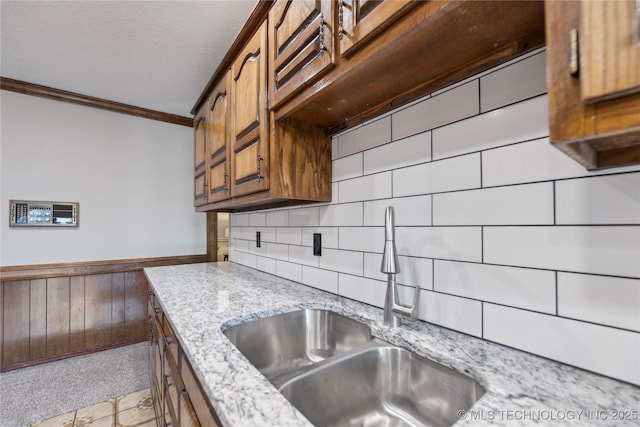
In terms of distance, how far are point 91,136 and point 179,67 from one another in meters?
1.29

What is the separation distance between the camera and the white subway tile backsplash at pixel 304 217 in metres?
1.45

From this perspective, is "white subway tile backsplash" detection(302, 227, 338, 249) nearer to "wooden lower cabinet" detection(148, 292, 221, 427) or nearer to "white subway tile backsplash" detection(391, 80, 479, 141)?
"white subway tile backsplash" detection(391, 80, 479, 141)

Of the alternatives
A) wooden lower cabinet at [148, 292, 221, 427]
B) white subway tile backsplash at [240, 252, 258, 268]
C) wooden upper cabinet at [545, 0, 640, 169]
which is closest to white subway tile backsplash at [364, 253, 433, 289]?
wooden upper cabinet at [545, 0, 640, 169]

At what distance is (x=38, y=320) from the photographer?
233 centimetres

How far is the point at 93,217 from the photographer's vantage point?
8.63ft

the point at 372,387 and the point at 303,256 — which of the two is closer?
the point at 372,387

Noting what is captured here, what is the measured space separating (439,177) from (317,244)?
70cm

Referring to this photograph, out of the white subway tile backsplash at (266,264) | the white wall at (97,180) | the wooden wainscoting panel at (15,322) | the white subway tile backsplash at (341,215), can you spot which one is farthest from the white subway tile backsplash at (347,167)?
the wooden wainscoting panel at (15,322)

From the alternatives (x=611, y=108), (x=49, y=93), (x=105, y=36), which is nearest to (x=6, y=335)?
(x=49, y=93)

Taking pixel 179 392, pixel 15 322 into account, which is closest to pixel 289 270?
pixel 179 392

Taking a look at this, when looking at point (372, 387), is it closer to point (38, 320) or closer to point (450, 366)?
point (450, 366)

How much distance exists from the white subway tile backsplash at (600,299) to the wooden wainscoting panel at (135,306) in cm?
317

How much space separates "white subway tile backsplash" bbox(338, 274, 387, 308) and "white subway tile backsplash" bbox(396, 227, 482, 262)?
0.18 m

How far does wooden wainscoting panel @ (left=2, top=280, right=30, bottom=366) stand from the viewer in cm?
221
